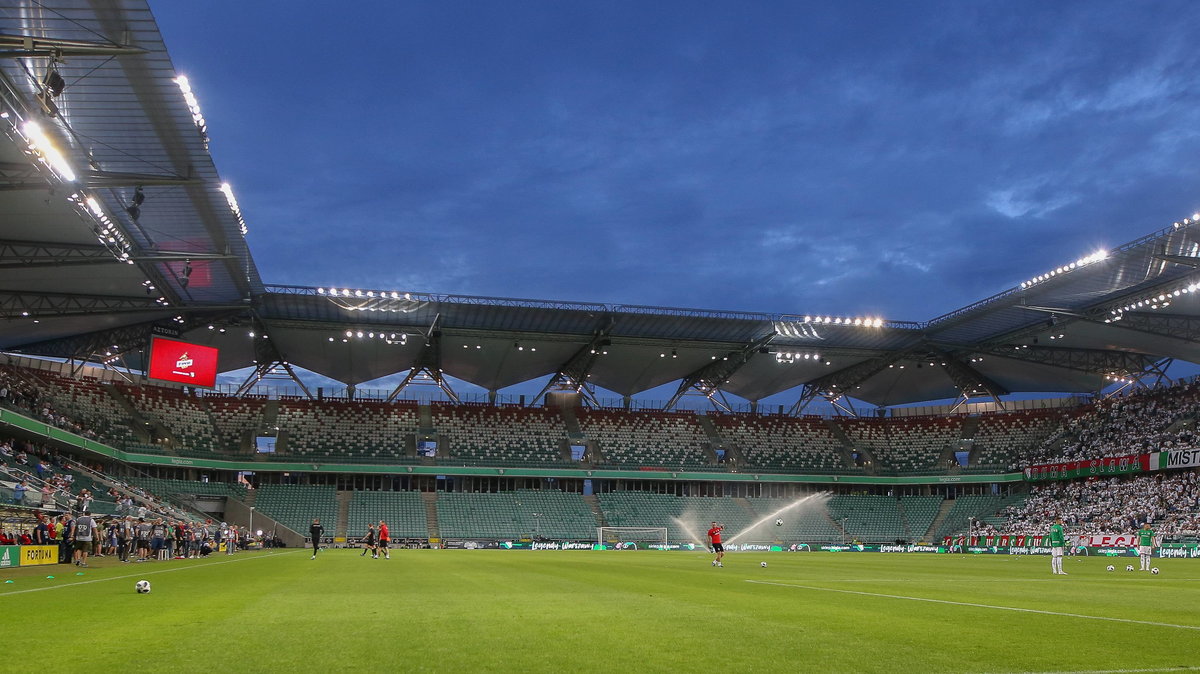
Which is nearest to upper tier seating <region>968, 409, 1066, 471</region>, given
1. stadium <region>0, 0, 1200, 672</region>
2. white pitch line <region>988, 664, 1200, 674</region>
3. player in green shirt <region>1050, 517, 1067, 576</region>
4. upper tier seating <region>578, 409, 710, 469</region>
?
stadium <region>0, 0, 1200, 672</region>

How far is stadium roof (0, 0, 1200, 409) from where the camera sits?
25.7 meters

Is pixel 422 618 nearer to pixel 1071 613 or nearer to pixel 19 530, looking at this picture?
pixel 1071 613

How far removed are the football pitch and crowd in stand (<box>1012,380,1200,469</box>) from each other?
48064 mm

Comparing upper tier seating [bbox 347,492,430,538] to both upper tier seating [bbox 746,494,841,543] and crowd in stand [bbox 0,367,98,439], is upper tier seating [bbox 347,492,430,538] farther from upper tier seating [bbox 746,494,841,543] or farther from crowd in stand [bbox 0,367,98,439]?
upper tier seating [bbox 746,494,841,543]

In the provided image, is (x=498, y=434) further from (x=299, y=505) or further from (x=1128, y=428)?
(x=1128, y=428)

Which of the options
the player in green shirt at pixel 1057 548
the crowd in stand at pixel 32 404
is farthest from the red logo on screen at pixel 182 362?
the player in green shirt at pixel 1057 548

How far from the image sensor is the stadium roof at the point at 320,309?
25.7 meters

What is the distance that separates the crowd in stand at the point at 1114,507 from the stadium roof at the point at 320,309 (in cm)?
987

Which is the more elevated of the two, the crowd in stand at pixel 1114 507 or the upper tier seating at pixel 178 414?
the upper tier seating at pixel 178 414

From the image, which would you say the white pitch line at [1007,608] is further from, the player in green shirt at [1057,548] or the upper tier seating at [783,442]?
the upper tier seating at [783,442]

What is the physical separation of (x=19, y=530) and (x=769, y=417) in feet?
200

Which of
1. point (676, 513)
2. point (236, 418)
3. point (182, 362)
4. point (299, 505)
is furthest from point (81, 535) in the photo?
point (676, 513)

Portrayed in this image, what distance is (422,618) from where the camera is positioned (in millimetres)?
10422

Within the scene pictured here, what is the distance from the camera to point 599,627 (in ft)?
31.5
